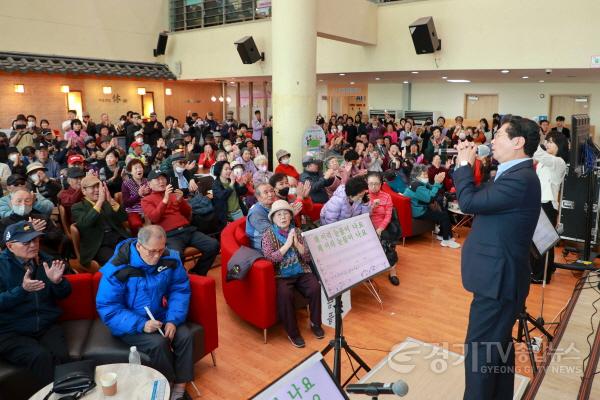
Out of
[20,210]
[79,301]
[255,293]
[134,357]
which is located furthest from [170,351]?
[20,210]

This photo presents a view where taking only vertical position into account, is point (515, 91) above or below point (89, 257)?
above

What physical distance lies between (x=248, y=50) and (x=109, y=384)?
40.8 feet

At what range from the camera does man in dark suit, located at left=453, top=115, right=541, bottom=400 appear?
253 centimetres

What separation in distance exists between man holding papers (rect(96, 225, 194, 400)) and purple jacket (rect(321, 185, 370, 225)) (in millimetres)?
2236

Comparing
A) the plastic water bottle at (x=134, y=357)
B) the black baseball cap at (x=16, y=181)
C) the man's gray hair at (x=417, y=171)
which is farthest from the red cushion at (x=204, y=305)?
the man's gray hair at (x=417, y=171)

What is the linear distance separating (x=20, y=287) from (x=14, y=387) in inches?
24.5

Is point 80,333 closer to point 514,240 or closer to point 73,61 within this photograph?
point 514,240

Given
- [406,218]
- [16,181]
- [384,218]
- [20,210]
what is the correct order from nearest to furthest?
[20,210] < [16,181] < [384,218] < [406,218]

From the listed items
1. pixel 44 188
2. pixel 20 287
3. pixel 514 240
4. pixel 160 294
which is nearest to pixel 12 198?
pixel 44 188

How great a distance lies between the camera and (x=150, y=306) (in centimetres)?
347

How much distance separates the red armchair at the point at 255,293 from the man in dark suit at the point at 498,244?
1890mm

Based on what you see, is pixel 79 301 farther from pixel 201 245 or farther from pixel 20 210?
pixel 201 245

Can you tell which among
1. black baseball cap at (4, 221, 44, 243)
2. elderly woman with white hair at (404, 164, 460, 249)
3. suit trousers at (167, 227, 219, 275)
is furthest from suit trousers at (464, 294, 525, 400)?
elderly woman with white hair at (404, 164, 460, 249)

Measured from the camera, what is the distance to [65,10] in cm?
1518
